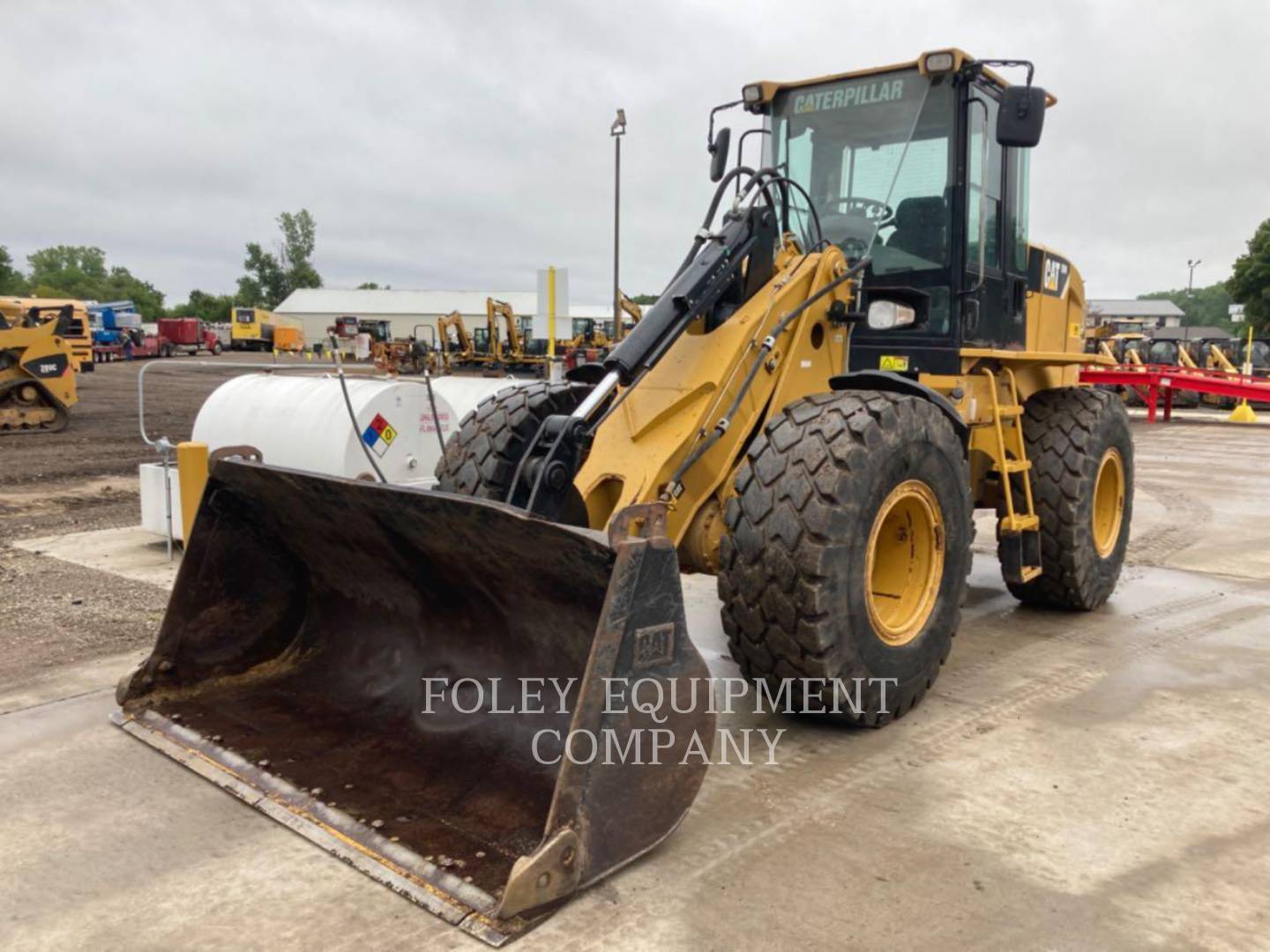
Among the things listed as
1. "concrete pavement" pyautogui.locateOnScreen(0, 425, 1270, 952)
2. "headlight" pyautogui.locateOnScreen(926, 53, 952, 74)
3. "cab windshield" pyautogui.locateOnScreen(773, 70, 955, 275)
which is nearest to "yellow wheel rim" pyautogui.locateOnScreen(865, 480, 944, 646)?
"concrete pavement" pyautogui.locateOnScreen(0, 425, 1270, 952)

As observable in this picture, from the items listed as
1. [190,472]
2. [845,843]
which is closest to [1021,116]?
[845,843]

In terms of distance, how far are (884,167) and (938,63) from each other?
528 millimetres

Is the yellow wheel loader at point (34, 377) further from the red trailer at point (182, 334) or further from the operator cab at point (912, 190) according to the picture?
the red trailer at point (182, 334)

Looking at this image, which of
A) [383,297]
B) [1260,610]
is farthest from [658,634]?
[383,297]

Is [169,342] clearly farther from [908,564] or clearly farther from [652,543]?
[652,543]

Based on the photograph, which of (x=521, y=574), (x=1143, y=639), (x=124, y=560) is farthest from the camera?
(x=124, y=560)

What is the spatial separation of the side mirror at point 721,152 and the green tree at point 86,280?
95.1 meters

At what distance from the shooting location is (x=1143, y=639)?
5.48m

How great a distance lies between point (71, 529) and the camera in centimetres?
825

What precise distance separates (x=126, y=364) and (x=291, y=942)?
143ft

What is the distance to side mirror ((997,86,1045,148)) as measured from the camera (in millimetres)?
4473

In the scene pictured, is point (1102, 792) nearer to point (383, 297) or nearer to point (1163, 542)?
point (1163, 542)

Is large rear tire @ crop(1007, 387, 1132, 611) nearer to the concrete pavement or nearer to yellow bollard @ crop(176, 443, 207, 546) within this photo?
the concrete pavement

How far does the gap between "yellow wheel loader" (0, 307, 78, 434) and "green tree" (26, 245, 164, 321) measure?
81.0m
